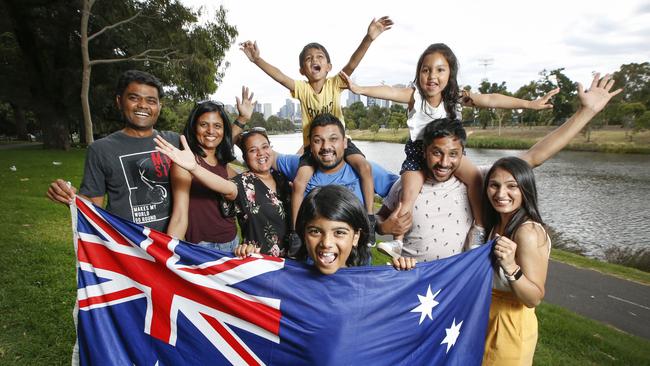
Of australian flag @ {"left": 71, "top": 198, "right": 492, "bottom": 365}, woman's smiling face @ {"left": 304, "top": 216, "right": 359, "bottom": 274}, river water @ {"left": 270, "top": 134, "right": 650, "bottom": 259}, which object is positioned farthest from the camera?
river water @ {"left": 270, "top": 134, "right": 650, "bottom": 259}

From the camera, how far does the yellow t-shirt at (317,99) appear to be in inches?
162

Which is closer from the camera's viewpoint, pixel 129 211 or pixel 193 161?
pixel 193 161

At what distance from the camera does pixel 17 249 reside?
6.15 metres

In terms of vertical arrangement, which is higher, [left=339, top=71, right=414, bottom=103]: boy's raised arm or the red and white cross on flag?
[left=339, top=71, right=414, bottom=103]: boy's raised arm

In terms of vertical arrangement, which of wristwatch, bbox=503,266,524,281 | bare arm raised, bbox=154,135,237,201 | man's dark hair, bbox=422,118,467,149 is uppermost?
man's dark hair, bbox=422,118,467,149

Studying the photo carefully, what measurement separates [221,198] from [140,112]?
999 mm

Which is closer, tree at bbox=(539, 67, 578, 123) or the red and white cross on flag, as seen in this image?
the red and white cross on flag

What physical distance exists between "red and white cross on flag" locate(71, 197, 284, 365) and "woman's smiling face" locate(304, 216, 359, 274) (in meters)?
0.32

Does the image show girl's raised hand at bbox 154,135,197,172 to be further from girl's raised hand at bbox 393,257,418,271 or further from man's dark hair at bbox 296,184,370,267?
girl's raised hand at bbox 393,257,418,271

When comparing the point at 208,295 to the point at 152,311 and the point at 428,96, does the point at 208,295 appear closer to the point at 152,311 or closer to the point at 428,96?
the point at 152,311

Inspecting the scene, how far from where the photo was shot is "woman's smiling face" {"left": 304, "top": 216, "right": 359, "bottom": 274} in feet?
7.37

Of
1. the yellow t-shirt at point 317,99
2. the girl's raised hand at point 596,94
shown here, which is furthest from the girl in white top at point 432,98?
the yellow t-shirt at point 317,99

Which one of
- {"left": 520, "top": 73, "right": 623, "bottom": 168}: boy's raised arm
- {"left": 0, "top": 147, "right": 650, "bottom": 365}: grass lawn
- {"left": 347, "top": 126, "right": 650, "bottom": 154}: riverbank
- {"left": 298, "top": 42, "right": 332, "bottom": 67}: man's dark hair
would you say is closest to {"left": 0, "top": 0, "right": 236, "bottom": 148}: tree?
{"left": 0, "top": 147, "right": 650, "bottom": 365}: grass lawn

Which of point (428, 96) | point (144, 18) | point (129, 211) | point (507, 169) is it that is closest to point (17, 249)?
point (129, 211)
